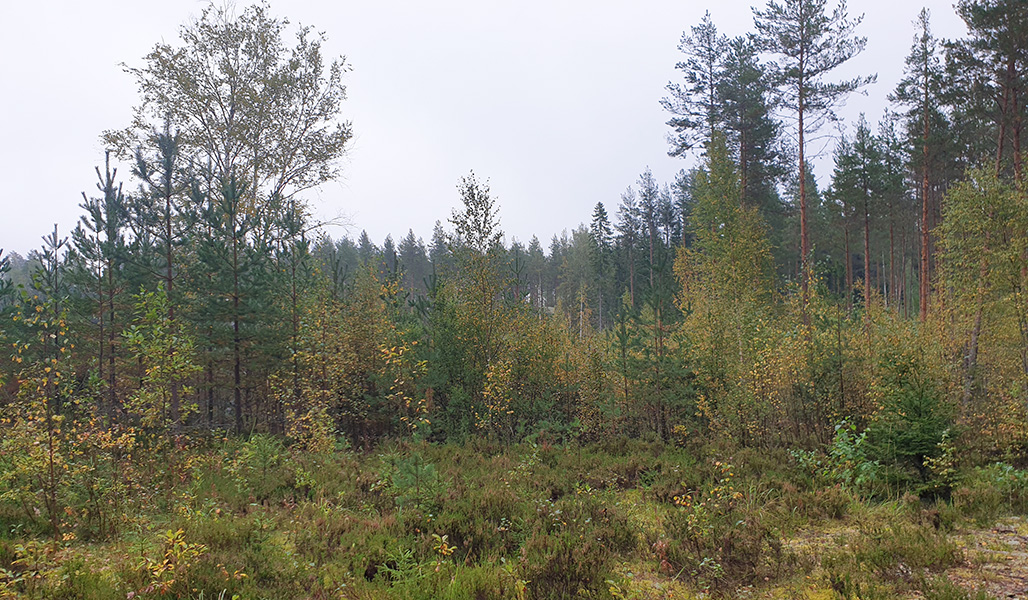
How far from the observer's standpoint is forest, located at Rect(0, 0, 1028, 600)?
15.7 feet

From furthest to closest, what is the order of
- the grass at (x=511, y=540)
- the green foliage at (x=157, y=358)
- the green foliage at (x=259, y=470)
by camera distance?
1. the green foliage at (x=259, y=470)
2. the green foliage at (x=157, y=358)
3. the grass at (x=511, y=540)

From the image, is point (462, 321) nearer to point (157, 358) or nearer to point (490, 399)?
point (490, 399)

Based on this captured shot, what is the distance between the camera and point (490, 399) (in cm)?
1138

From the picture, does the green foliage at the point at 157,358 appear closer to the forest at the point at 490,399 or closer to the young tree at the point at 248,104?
the forest at the point at 490,399

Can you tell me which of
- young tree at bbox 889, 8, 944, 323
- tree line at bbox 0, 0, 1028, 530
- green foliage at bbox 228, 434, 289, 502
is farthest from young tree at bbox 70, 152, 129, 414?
young tree at bbox 889, 8, 944, 323

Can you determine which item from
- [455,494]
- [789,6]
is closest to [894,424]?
[455,494]

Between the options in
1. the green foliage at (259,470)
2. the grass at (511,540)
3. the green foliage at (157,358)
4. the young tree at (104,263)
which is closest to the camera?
the grass at (511,540)

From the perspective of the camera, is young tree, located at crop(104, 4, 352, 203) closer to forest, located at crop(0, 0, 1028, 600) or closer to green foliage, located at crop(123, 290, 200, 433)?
forest, located at crop(0, 0, 1028, 600)

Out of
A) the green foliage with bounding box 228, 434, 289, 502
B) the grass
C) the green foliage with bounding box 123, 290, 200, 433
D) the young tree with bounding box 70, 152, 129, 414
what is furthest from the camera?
the young tree with bounding box 70, 152, 129, 414

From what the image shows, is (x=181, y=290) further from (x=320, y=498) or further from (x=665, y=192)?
(x=665, y=192)

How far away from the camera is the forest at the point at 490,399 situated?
15.7 ft

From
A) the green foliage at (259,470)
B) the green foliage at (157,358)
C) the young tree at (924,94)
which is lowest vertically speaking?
the green foliage at (259,470)

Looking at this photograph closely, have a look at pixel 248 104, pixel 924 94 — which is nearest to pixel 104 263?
pixel 248 104

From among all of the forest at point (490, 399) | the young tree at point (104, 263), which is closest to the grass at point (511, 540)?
the forest at point (490, 399)
